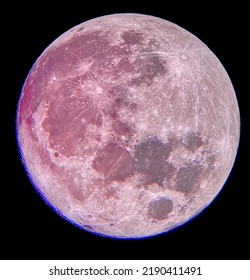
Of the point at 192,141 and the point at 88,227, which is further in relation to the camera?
the point at 88,227

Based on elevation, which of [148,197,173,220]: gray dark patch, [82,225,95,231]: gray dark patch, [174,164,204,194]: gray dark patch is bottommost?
[148,197,173,220]: gray dark patch

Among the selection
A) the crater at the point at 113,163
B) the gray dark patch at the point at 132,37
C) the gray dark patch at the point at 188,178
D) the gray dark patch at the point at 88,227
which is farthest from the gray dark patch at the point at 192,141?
the gray dark patch at the point at 88,227

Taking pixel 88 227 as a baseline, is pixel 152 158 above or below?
above

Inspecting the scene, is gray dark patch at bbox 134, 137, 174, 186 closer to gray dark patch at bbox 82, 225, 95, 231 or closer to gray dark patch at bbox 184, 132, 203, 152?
gray dark patch at bbox 184, 132, 203, 152

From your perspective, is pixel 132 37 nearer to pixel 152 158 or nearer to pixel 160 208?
pixel 152 158

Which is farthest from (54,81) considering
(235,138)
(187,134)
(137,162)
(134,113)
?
(235,138)

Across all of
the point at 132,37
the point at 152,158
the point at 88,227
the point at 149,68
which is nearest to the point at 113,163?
the point at 152,158

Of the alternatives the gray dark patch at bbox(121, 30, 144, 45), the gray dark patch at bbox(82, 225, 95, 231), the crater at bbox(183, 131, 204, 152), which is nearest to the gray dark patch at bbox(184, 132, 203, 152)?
the crater at bbox(183, 131, 204, 152)
